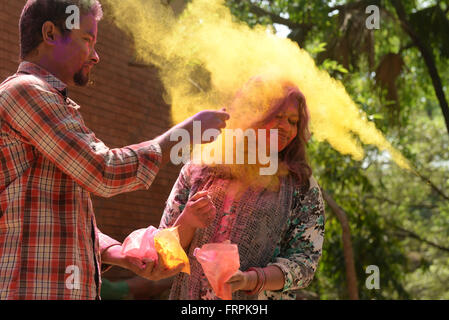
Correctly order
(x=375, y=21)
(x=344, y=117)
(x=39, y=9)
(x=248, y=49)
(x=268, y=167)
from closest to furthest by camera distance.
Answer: (x=39, y=9), (x=268, y=167), (x=248, y=49), (x=344, y=117), (x=375, y=21)

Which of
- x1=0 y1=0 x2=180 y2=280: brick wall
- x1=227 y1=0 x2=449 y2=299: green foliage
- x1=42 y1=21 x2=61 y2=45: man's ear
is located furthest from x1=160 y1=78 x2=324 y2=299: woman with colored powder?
x1=227 y1=0 x2=449 y2=299: green foliage

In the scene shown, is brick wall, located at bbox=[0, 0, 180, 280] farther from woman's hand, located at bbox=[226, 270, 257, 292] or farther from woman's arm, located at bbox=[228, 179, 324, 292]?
woman's hand, located at bbox=[226, 270, 257, 292]

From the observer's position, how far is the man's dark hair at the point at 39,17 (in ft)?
6.00

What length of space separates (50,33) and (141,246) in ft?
2.73

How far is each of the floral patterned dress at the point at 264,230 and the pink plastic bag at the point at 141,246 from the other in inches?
15.5

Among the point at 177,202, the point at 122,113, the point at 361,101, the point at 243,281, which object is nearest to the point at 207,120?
the point at 243,281

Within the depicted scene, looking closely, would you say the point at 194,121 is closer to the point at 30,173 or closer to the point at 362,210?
the point at 30,173

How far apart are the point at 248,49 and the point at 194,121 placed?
4.93ft

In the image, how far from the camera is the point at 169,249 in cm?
209

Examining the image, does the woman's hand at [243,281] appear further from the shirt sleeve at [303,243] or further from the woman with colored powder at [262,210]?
the shirt sleeve at [303,243]

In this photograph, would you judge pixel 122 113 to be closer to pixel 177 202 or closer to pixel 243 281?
pixel 177 202

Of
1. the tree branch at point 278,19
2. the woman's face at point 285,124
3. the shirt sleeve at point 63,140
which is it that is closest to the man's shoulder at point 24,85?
the shirt sleeve at point 63,140

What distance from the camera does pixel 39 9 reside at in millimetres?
1837
